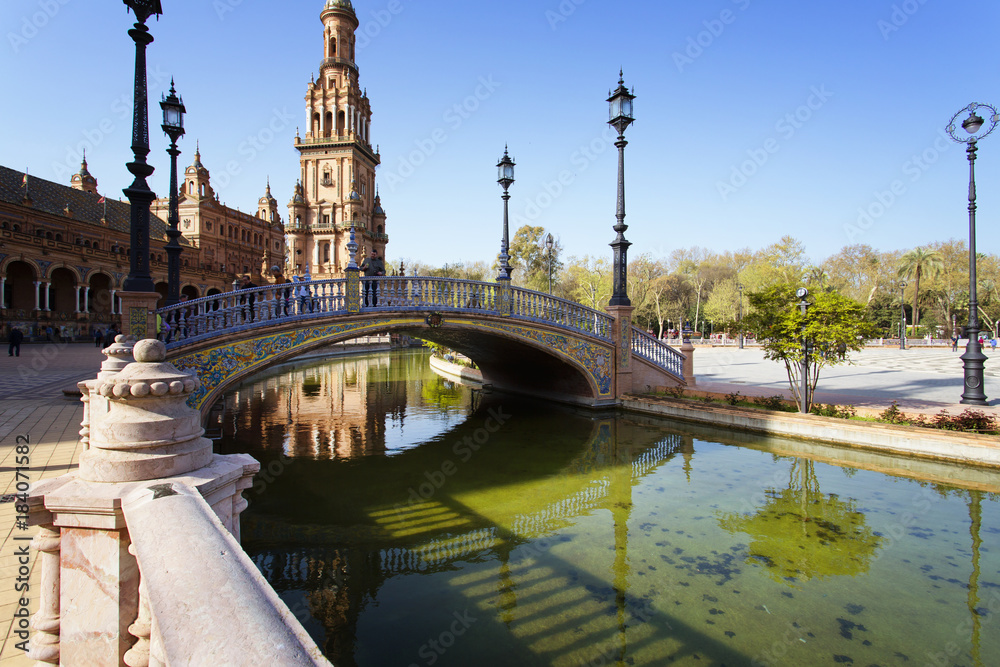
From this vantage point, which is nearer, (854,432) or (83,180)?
(854,432)

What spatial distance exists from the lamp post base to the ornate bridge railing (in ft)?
27.4

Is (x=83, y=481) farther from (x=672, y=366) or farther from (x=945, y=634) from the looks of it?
(x=672, y=366)

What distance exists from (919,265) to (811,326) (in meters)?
49.0

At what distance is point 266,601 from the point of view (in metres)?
1.63

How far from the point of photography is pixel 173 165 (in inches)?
511

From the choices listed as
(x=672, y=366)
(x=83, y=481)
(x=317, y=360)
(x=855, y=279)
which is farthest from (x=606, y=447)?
(x=855, y=279)

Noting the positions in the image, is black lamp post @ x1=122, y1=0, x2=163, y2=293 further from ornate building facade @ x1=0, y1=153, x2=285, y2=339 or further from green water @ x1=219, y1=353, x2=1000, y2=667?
ornate building facade @ x1=0, y1=153, x2=285, y2=339

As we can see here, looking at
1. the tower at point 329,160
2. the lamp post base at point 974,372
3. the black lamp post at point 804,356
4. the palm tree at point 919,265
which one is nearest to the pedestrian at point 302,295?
the black lamp post at point 804,356

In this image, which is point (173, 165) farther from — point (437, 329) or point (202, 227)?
point (202, 227)

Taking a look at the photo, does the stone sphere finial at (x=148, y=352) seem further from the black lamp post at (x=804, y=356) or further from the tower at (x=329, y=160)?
the tower at (x=329, y=160)

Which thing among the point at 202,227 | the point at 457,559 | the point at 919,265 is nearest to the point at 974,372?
the point at 457,559

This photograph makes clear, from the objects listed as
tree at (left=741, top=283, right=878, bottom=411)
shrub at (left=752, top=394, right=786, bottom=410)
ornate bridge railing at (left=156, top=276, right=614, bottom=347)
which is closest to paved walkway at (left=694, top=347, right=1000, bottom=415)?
tree at (left=741, top=283, right=878, bottom=411)

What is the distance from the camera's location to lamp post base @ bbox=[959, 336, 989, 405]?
480 inches

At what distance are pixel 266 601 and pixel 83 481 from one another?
1.58 metres
